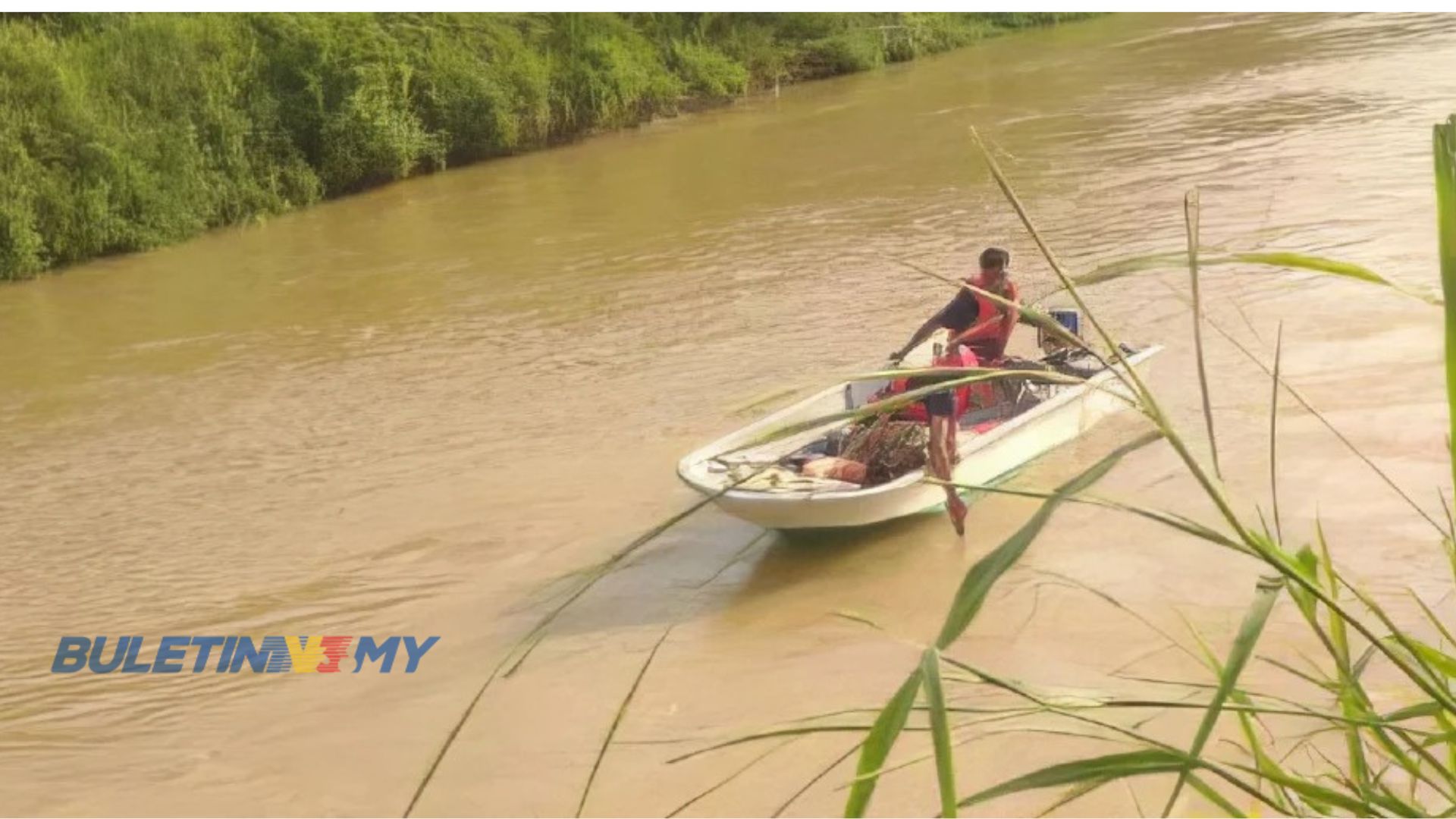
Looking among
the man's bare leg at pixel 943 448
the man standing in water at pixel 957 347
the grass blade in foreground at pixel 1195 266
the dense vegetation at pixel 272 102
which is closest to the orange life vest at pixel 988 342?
the man standing in water at pixel 957 347

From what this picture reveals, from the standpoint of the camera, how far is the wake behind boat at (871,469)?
5.93 m

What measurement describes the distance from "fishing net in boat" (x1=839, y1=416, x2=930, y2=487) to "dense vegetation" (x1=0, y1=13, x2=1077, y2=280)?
1123 centimetres

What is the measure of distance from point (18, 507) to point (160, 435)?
128cm

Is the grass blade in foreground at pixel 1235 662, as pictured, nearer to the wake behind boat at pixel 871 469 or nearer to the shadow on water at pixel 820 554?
the wake behind boat at pixel 871 469

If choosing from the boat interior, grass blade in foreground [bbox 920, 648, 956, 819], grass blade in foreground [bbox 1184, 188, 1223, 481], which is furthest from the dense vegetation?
grass blade in foreground [bbox 920, 648, 956, 819]

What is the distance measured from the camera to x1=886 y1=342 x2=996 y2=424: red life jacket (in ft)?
19.6

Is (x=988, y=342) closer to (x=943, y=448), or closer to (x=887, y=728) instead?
(x=943, y=448)

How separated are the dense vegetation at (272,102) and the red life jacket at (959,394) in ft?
36.2

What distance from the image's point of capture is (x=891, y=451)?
259 inches

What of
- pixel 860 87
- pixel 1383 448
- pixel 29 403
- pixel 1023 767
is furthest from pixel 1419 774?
pixel 860 87

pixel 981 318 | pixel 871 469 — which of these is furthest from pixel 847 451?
pixel 981 318

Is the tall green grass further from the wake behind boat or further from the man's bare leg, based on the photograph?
the man's bare leg

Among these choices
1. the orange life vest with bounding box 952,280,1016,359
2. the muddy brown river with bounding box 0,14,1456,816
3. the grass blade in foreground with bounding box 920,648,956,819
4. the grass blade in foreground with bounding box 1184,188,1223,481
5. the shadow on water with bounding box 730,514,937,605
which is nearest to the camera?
the grass blade in foreground with bounding box 920,648,956,819

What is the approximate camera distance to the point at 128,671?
646 centimetres
